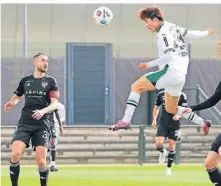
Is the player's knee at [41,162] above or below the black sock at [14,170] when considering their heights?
above

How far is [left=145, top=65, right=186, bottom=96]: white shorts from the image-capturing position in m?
17.5

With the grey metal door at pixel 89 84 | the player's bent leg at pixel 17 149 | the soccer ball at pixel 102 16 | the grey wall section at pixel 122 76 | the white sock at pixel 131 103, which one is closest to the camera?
the player's bent leg at pixel 17 149

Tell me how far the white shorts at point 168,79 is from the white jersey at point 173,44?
11cm

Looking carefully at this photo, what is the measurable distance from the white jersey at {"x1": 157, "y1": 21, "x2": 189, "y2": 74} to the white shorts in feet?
0.38

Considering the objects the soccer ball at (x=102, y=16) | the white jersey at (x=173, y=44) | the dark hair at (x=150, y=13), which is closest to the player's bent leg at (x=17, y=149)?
the white jersey at (x=173, y=44)

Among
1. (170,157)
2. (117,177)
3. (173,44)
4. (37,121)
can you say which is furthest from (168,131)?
(37,121)

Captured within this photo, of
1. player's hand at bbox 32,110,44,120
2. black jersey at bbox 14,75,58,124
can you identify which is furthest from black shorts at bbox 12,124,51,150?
player's hand at bbox 32,110,44,120

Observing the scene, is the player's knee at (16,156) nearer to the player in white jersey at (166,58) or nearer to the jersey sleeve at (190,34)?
the player in white jersey at (166,58)

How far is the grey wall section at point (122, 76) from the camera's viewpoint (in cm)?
3256

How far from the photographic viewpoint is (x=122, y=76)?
33.7m

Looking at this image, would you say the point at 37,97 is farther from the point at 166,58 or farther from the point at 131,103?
the point at 166,58

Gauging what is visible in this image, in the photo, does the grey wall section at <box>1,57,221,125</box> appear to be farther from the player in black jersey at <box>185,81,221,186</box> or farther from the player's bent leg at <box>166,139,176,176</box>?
the player in black jersey at <box>185,81,221,186</box>

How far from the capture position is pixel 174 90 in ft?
58.5

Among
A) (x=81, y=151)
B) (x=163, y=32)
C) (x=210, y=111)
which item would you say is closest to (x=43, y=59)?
(x=163, y=32)
